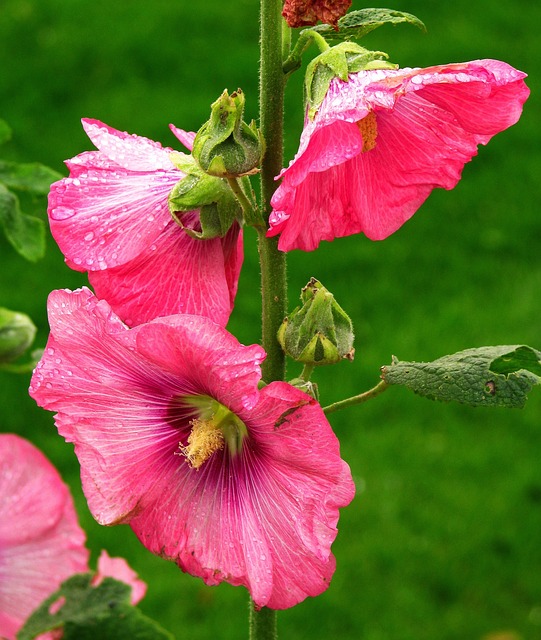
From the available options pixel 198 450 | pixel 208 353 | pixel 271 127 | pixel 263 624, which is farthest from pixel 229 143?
pixel 263 624

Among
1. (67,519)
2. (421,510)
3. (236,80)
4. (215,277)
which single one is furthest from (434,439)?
(215,277)

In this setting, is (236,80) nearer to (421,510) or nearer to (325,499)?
(421,510)

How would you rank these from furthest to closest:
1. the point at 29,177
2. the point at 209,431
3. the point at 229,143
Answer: the point at 29,177, the point at 209,431, the point at 229,143

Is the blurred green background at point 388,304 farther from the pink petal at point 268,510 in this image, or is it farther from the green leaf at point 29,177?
the pink petal at point 268,510

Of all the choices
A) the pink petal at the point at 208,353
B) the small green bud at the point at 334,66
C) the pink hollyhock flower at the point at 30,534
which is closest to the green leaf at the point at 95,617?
the pink hollyhock flower at the point at 30,534

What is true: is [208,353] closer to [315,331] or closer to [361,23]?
[315,331]

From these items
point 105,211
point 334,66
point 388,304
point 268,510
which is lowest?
point 388,304

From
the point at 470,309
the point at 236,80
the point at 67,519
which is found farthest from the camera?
the point at 236,80
